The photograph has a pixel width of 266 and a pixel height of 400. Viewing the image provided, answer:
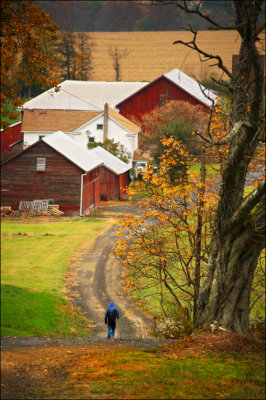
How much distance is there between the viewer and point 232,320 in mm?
10336

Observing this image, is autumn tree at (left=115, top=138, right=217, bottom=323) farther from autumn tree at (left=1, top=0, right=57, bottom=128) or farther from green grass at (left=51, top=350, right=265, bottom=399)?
green grass at (left=51, top=350, right=265, bottom=399)

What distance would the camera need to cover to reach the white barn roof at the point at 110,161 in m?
25.0

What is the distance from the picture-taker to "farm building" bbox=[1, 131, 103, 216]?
643 inches

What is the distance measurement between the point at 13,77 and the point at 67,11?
7.32 meters

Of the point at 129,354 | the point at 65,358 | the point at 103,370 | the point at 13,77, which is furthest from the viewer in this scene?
the point at 13,77

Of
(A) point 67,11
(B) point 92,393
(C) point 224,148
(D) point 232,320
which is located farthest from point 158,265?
(A) point 67,11

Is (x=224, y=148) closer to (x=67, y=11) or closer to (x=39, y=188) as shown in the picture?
(x=39, y=188)

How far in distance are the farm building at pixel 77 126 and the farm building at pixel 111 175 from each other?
893mm

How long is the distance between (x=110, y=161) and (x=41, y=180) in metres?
8.77

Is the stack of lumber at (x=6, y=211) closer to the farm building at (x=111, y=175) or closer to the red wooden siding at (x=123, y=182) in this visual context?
the farm building at (x=111, y=175)

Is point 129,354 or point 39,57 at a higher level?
point 39,57

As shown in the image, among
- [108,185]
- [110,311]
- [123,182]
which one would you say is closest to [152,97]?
[123,182]

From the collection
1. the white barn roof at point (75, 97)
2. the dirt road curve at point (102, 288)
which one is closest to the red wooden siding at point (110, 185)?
the dirt road curve at point (102, 288)

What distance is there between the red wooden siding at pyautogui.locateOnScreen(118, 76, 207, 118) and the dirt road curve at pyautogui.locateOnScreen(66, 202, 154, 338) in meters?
17.5
